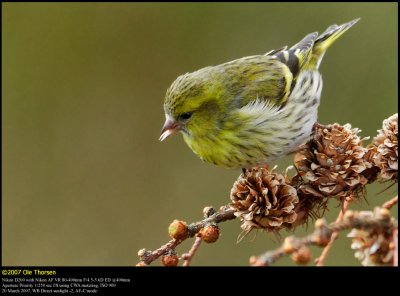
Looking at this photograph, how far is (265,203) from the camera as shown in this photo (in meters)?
1.55

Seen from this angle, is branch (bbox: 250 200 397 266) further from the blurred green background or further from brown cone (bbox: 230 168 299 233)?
the blurred green background

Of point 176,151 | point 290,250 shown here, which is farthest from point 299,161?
point 176,151

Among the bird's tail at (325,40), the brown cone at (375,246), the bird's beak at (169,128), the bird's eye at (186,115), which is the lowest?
the brown cone at (375,246)

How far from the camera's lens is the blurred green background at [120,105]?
371 cm

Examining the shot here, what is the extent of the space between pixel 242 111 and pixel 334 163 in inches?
23.7

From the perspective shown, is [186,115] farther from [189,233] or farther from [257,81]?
[189,233]

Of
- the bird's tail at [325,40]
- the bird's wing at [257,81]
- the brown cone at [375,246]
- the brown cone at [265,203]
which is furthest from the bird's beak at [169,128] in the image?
the brown cone at [375,246]

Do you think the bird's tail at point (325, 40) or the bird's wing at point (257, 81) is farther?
the bird's tail at point (325, 40)

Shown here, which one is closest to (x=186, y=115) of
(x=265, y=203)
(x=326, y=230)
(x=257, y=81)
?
(x=257, y=81)

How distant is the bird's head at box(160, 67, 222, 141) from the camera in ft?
6.70

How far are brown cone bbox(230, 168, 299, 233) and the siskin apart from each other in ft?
1.21

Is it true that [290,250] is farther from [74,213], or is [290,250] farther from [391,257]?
[74,213]

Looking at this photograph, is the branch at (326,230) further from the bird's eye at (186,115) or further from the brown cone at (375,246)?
the bird's eye at (186,115)

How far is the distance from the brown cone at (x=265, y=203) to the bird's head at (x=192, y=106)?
0.52 metres
